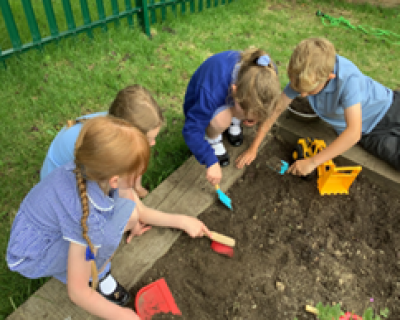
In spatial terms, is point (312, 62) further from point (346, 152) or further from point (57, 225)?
point (57, 225)

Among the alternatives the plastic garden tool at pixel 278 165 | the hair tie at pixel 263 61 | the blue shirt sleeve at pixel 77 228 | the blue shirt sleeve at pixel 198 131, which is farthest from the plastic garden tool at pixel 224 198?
the blue shirt sleeve at pixel 77 228

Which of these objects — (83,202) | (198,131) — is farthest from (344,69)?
(83,202)

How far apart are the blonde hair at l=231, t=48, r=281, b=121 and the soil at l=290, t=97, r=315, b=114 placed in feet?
3.13

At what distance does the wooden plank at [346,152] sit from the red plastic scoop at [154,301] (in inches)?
58.3

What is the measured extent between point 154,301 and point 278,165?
1.23 metres

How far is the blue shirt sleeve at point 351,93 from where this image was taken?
5.88ft

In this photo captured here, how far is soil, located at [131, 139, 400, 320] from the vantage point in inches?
60.1

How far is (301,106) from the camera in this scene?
2.50 metres

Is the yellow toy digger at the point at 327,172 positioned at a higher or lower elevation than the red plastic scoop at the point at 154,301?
higher

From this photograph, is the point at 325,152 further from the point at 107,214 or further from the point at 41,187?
the point at 41,187

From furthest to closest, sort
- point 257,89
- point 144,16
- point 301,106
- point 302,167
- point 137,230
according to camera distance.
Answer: point 144,16 < point 301,106 < point 302,167 < point 137,230 < point 257,89

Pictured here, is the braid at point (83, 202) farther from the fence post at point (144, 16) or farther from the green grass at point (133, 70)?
the fence post at point (144, 16)

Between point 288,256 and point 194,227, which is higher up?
point 194,227

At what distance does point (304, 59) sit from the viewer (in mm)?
1660
